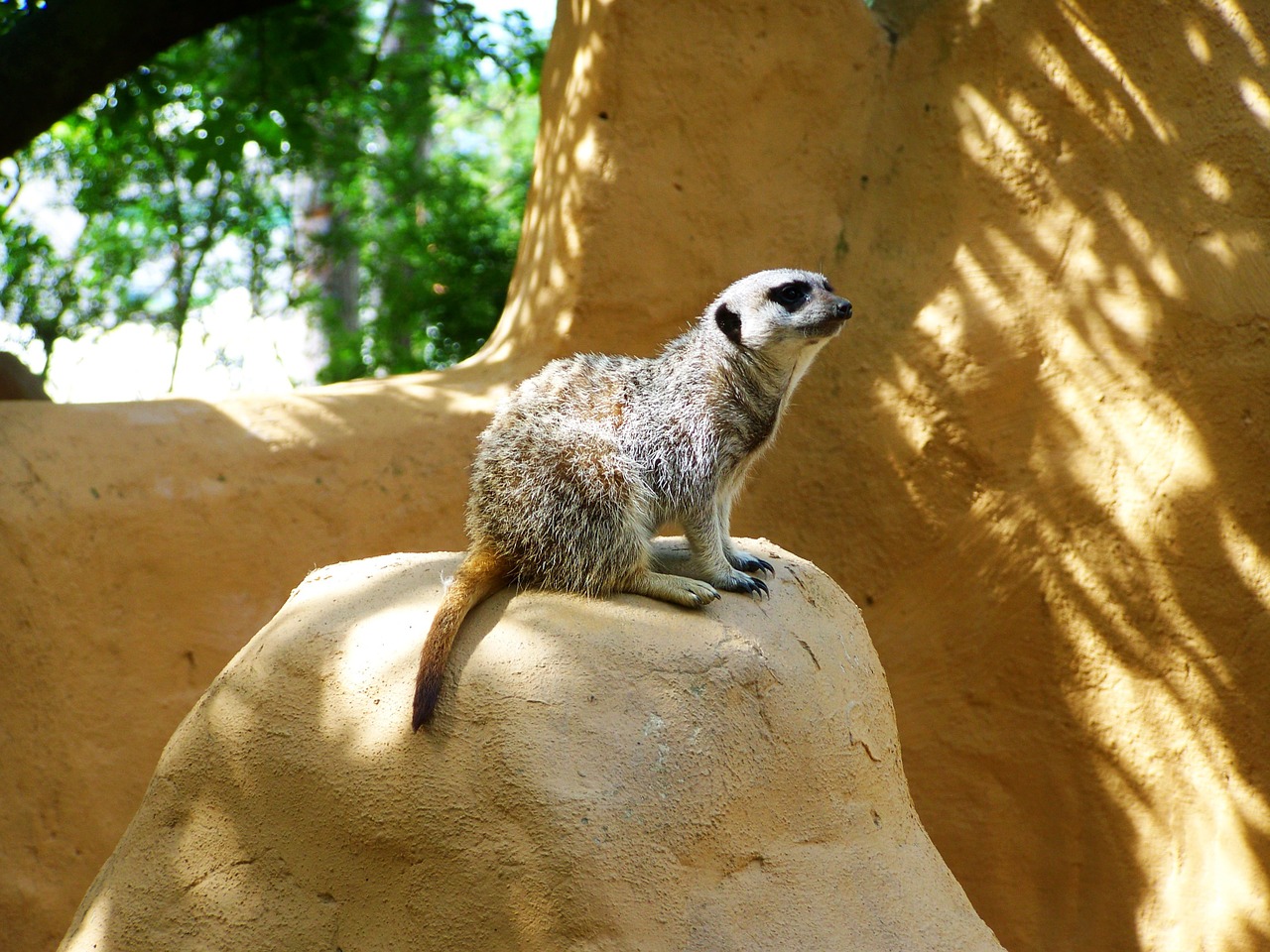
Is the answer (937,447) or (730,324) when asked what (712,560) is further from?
(937,447)

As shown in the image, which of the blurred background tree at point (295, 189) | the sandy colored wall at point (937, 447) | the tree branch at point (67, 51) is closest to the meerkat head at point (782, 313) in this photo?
the sandy colored wall at point (937, 447)

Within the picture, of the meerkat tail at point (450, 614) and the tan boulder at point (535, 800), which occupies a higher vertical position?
the meerkat tail at point (450, 614)

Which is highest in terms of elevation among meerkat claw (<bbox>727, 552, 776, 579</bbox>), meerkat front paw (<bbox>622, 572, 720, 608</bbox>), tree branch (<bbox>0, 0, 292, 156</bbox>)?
tree branch (<bbox>0, 0, 292, 156</bbox>)

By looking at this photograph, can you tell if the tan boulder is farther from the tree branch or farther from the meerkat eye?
the tree branch

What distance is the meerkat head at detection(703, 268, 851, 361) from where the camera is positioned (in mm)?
2754

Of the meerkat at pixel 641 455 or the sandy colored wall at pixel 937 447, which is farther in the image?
the sandy colored wall at pixel 937 447

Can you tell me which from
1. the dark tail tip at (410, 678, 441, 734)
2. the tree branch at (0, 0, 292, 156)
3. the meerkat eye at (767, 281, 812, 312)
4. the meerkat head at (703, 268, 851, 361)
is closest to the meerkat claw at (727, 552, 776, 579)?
the meerkat head at (703, 268, 851, 361)

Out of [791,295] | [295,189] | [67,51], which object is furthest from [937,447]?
[295,189]

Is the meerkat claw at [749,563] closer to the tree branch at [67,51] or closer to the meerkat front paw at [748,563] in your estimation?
the meerkat front paw at [748,563]

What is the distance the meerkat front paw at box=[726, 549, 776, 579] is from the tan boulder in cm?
25

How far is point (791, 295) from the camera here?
2.80 meters

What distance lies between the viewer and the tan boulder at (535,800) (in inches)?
81.4

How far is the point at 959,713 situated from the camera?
4.02 metres

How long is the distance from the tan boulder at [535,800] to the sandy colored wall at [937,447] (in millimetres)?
1434
